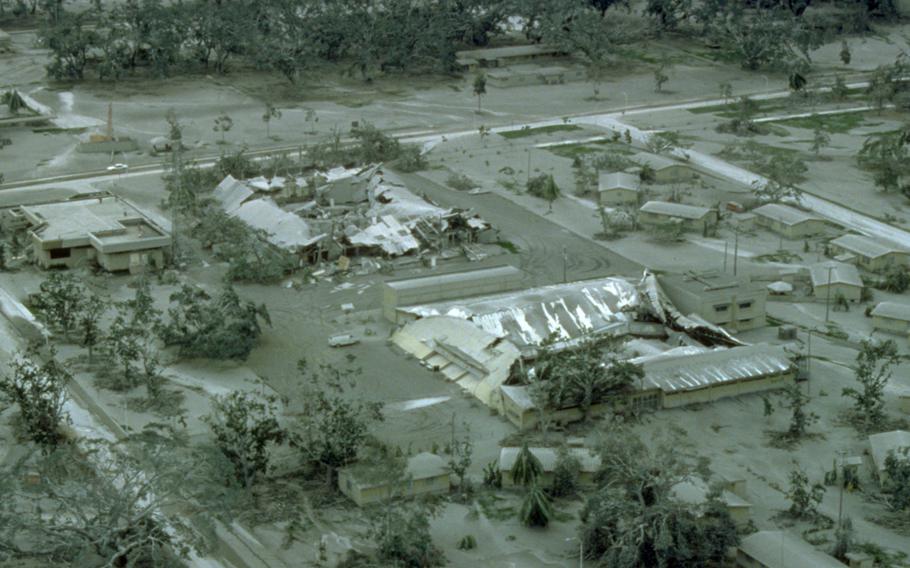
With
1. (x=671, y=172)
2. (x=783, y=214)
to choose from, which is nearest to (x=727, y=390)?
(x=783, y=214)

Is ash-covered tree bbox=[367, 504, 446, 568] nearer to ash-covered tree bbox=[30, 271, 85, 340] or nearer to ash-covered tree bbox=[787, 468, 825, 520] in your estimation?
ash-covered tree bbox=[787, 468, 825, 520]

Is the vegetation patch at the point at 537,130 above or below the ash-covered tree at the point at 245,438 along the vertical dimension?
above

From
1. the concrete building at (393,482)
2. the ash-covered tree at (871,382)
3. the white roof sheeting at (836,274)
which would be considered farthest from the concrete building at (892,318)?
the concrete building at (393,482)

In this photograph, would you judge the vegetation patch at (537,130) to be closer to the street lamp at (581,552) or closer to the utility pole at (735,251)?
the utility pole at (735,251)

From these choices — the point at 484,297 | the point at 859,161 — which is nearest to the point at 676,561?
the point at 484,297

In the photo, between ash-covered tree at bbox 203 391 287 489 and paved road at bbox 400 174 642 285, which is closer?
ash-covered tree at bbox 203 391 287 489

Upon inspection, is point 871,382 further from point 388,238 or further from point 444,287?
point 388,238

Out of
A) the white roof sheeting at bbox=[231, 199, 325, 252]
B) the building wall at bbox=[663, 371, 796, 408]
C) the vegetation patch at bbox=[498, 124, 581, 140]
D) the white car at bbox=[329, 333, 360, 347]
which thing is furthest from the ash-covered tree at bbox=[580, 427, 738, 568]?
the vegetation patch at bbox=[498, 124, 581, 140]
